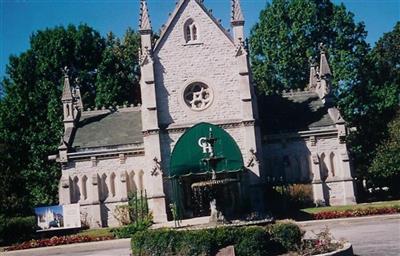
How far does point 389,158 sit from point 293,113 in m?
8.78

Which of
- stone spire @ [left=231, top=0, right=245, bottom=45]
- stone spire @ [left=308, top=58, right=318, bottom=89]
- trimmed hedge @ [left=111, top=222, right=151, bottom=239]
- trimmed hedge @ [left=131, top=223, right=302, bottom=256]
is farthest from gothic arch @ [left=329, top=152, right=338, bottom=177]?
trimmed hedge @ [left=131, top=223, right=302, bottom=256]

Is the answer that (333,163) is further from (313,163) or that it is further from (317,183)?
(317,183)

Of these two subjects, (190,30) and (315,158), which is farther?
(315,158)

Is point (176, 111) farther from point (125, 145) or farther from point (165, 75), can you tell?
point (125, 145)

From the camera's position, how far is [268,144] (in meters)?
41.3

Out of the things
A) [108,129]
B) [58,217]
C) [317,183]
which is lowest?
[58,217]

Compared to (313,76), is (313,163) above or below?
below

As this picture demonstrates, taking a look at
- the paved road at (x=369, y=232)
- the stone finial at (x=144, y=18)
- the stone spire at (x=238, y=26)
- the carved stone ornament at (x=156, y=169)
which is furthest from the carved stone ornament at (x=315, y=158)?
the stone finial at (x=144, y=18)

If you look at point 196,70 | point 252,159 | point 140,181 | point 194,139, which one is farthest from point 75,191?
point 252,159

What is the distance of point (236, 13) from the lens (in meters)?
39.7

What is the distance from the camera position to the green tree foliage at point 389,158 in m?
43.8

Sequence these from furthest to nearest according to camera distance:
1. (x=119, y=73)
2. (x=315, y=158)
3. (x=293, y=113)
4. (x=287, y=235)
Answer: (x=119, y=73) → (x=293, y=113) → (x=315, y=158) → (x=287, y=235)

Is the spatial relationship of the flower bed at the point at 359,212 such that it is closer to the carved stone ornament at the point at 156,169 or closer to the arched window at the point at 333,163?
the arched window at the point at 333,163

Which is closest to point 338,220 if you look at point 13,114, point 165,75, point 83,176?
point 165,75
